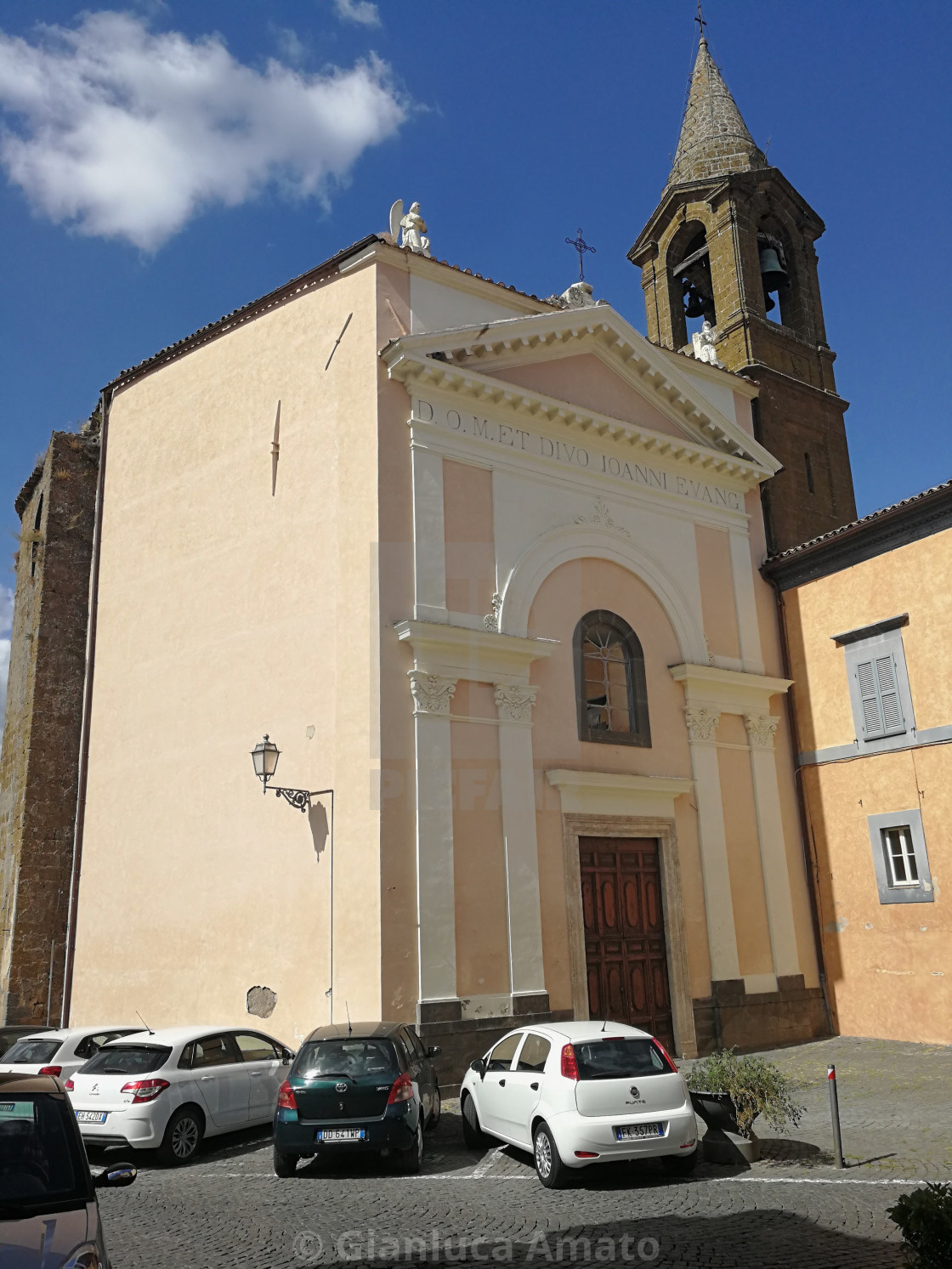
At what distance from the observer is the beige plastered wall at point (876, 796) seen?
579 inches

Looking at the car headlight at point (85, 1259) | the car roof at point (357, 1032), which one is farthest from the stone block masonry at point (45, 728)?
the car headlight at point (85, 1259)

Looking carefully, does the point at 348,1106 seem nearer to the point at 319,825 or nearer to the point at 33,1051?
the point at 33,1051

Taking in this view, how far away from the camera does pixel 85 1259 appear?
4.05 m

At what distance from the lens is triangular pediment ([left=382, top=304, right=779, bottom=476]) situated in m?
14.7

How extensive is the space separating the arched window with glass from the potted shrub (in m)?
6.46

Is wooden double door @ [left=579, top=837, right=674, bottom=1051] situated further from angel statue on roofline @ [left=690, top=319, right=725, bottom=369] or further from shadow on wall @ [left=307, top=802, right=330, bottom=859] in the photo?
angel statue on roofline @ [left=690, top=319, right=725, bottom=369]

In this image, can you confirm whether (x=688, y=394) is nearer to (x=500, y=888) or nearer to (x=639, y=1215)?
(x=500, y=888)

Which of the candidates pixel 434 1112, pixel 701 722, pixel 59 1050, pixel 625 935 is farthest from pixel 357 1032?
pixel 701 722

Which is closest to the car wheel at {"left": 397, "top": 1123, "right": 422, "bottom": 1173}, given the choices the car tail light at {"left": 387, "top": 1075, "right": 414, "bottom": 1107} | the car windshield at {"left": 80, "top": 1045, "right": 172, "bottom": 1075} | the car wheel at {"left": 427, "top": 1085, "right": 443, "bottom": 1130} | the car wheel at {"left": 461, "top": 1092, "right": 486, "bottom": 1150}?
the car tail light at {"left": 387, "top": 1075, "right": 414, "bottom": 1107}

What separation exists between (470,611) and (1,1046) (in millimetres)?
8161

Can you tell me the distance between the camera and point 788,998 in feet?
51.5

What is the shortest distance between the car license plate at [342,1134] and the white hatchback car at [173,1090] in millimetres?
1769

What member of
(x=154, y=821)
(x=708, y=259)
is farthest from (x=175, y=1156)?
(x=708, y=259)

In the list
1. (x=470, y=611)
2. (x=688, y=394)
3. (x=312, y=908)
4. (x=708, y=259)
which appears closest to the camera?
(x=312, y=908)
